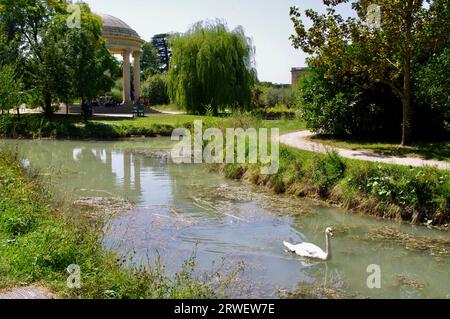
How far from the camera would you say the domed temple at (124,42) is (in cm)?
4994

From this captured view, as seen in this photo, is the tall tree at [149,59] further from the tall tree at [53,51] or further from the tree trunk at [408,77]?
the tree trunk at [408,77]

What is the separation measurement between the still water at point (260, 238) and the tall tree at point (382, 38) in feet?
16.4

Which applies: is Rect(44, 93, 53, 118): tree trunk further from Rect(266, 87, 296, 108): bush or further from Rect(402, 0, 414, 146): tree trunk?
Rect(402, 0, 414, 146): tree trunk

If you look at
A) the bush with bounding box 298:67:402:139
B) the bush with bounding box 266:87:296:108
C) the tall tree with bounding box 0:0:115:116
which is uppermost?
the tall tree with bounding box 0:0:115:116

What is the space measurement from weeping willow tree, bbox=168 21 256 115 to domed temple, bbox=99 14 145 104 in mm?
13166

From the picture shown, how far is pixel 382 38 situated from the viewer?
1666cm

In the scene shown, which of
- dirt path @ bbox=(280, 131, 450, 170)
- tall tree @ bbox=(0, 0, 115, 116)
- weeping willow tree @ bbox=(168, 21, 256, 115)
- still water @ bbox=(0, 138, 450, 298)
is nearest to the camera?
still water @ bbox=(0, 138, 450, 298)

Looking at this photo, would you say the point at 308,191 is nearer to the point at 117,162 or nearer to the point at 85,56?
the point at 117,162

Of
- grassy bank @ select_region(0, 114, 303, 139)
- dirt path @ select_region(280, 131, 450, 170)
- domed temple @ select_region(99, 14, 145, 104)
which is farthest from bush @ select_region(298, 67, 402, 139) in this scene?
domed temple @ select_region(99, 14, 145, 104)

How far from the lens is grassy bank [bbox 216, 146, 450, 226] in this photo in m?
11.7

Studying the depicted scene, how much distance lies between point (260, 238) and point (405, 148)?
26.3 feet

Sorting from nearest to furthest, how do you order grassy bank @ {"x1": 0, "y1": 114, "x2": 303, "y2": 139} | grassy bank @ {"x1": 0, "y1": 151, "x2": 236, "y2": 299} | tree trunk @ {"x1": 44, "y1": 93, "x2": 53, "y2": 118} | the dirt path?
1. grassy bank @ {"x1": 0, "y1": 151, "x2": 236, "y2": 299}
2. the dirt path
3. grassy bank @ {"x1": 0, "y1": 114, "x2": 303, "y2": 139}
4. tree trunk @ {"x1": 44, "y1": 93, "x2": 53, "y2": 118}

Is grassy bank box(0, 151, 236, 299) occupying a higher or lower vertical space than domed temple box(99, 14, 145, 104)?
lower

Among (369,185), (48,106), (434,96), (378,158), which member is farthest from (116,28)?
(369,185)
